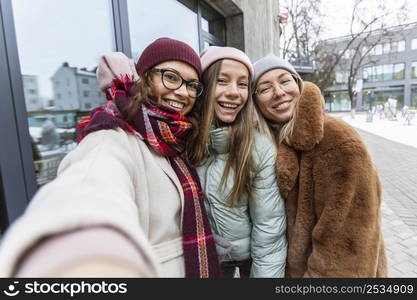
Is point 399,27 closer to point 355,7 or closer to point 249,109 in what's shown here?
point 355,7

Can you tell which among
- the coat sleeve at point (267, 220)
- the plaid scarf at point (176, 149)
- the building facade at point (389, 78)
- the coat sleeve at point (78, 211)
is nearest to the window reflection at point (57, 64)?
the plaid scarf at point (176, 149)

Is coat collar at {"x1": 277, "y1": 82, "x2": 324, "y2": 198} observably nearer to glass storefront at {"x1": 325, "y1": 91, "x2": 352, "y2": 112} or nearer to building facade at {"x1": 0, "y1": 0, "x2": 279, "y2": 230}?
building facade at {"x1": 0, "y1": 0, "x2": 279, "y2": 230}

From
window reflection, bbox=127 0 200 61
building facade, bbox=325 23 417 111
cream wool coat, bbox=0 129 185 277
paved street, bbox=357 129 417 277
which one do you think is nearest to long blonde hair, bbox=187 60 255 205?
cream wool coat, bbox=0 129 185 277

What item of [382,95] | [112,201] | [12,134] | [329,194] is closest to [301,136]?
[329,194]

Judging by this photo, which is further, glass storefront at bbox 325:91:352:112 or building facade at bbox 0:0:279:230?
glass storefront at bbox 325:91:352:112

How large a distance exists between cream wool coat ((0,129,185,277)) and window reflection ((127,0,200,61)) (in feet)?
7.85

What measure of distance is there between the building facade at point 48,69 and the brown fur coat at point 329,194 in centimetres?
175

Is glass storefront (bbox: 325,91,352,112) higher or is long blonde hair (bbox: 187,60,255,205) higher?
glass storefront (bbox: 325,91,352,112)

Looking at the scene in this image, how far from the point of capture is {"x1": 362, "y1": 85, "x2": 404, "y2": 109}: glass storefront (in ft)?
114

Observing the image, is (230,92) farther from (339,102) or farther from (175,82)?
(339,102)

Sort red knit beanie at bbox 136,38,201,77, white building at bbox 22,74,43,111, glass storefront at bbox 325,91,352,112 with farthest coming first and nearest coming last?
glass storefront at bbox 325,91,352,112
white building at bbox 22,74,43,111
red knit beanie at bbox 136,38,201,77

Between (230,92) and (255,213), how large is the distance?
0.75 meters

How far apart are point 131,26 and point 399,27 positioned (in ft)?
83.2

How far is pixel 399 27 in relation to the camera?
64.1 feet
